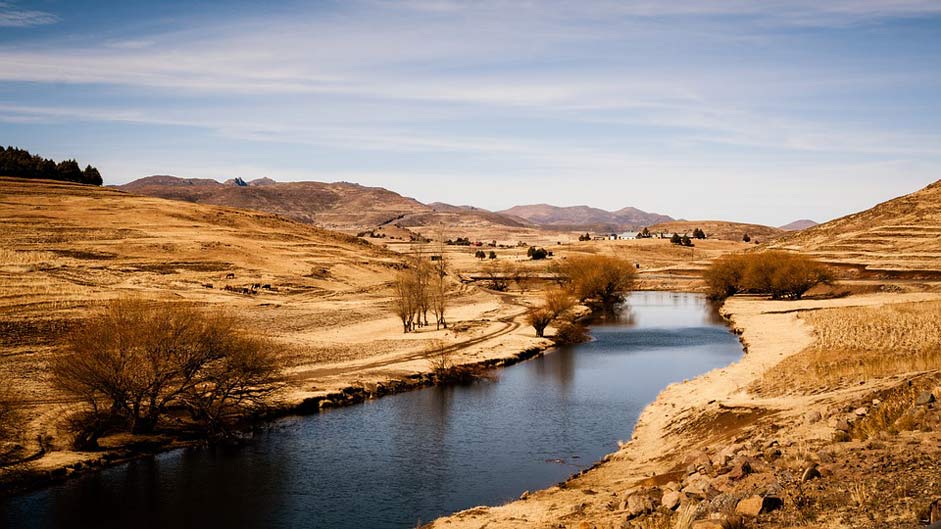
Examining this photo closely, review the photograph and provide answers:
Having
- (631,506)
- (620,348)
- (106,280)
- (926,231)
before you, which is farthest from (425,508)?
(926,231)

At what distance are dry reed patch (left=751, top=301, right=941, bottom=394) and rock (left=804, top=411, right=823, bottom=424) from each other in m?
6.00

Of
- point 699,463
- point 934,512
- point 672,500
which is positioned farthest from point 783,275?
point 934,512

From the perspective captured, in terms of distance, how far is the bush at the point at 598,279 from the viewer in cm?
8794

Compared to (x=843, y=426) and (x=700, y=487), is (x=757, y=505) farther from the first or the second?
(x=843, y=426)

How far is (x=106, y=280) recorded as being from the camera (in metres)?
67.1

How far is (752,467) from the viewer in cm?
1941

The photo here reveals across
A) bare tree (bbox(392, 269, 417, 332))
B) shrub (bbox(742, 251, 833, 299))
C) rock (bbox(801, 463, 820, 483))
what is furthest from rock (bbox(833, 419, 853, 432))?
shrub (bbox(742, 251, 833, 299))

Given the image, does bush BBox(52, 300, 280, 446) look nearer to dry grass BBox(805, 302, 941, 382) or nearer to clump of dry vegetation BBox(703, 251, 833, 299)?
dry grass BBox(805, 302, 941, 382)

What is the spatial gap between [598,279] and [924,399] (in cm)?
6765

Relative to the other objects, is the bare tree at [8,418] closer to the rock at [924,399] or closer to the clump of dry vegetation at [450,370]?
the clump of dry vegetation at [450,370]

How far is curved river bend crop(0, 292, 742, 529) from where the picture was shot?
23969mm

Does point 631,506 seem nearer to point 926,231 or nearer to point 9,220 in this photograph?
point 9,220

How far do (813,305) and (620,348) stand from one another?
26.0 meters

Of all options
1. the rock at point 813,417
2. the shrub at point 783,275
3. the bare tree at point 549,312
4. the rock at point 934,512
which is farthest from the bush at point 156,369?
the shrub at point 783,275
